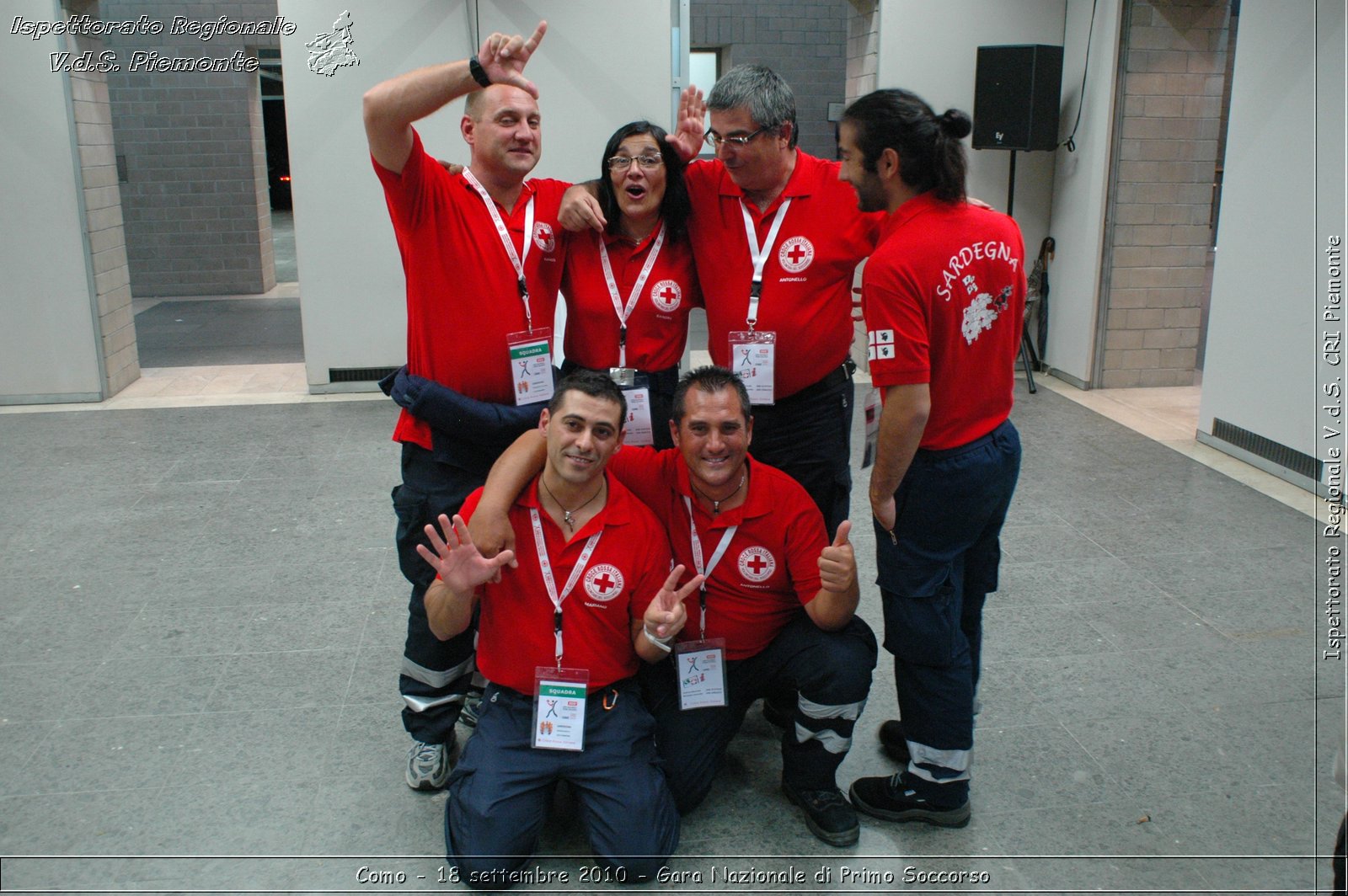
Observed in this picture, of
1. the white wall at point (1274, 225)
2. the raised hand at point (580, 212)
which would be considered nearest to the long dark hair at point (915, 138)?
the raised hand at point (580, 212)

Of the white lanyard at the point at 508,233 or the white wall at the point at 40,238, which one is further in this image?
the white wall at the point at 40,238

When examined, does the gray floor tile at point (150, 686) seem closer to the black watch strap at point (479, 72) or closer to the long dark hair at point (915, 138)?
the black watch strap at point (479, 72)

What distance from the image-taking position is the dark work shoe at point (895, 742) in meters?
2.79

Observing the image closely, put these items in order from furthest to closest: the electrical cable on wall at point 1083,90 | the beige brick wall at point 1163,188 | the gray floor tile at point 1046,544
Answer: the electrical cable on wall at point 1083,90 < the beige brick wall at point 1163,188 < the gray floor tile at point 1046,544

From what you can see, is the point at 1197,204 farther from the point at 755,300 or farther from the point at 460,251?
the point at 460,251

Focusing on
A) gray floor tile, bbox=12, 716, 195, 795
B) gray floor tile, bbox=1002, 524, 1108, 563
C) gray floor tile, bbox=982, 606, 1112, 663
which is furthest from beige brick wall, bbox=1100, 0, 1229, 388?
gray floor tile, bbox=12, 716, 195, 795

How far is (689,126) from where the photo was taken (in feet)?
8.88

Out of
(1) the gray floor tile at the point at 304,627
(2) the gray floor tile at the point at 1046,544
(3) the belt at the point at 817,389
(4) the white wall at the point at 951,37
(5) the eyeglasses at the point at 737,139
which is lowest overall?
(1) the gray floor tile at the point at 304,627

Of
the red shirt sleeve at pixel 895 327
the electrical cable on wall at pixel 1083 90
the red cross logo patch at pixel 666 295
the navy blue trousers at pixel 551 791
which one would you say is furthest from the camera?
the electrical cable on wall at pixel 1083 90

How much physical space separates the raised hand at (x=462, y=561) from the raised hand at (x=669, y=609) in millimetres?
322

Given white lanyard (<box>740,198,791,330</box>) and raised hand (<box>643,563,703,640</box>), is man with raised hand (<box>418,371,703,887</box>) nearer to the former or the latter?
raised hand (<box>643,563,703,640</box>)

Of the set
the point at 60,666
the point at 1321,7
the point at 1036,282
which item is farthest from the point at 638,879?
the point at 1036,282

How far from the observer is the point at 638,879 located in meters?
2.32

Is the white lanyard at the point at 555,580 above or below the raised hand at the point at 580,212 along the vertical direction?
below
